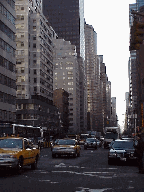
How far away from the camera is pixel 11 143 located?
18609mm

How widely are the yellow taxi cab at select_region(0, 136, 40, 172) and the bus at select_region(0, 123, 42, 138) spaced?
86.8ft

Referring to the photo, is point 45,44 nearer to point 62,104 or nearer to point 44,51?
point 44,51

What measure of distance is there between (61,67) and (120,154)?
176 m

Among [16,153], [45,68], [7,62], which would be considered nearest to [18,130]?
[7,62]

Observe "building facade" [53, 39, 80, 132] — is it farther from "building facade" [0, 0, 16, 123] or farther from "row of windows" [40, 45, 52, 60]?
"building facade" [0, 0, 16, 123]

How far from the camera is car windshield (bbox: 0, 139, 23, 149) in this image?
18347 millimetres

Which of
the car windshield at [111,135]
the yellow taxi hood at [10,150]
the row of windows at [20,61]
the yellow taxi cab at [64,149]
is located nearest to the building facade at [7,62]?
the car windshield at [111,135]

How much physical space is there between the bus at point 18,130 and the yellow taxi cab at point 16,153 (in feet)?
Result: 86.8

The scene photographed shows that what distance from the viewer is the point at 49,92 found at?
440ft

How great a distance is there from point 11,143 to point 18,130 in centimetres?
3061

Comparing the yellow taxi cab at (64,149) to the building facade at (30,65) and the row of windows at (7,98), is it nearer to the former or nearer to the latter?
the row of windows at (7,98)

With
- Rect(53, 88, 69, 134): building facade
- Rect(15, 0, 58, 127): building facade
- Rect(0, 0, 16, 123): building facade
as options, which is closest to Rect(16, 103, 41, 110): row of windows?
Rect(15, 0, 58, 127): building facade

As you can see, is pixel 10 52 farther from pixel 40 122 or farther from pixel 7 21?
pixel 40 122

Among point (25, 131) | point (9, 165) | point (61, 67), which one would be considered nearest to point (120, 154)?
point (9, 165)
